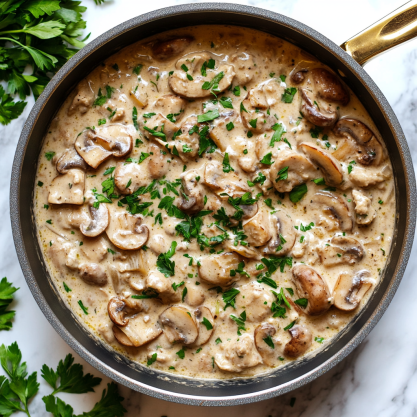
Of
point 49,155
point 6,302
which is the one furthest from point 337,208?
point 6,302

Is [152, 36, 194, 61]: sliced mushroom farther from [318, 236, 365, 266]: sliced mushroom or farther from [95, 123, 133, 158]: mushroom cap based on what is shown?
[318, 236, 365, 266]: sliced mushroom

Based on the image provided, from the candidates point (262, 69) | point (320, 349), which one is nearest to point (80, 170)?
point (262, 69)

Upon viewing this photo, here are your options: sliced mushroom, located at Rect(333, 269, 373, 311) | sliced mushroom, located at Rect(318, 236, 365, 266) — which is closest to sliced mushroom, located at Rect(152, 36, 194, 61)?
sliced mushroom, located at Rect(318, 236, 365, 266)

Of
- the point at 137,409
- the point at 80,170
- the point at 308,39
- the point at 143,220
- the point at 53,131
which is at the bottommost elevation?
the point at 137,409

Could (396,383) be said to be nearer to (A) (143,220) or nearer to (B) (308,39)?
(A) (143,220)

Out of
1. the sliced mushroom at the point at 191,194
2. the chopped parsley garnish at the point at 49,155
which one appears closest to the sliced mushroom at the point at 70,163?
the chopped parsley garnish at the point at 49,155

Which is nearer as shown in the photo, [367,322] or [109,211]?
[367,322]

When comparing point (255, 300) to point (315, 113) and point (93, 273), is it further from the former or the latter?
point (315, 113)
